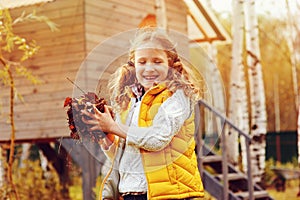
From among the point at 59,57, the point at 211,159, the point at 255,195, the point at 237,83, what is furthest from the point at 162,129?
the point at 237,83

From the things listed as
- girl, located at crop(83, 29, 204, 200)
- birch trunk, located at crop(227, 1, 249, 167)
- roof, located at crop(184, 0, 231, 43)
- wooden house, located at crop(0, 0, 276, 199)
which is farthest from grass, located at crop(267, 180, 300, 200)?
girl, located at crop(83, 29, 204, 200)

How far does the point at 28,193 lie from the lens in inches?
428

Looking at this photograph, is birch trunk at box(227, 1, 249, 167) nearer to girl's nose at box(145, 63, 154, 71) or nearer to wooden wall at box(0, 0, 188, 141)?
wooden wall at box(0, 0, 188, 141)

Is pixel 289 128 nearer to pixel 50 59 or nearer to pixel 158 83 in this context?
pixel 50 59

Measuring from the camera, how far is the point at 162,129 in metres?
2.75

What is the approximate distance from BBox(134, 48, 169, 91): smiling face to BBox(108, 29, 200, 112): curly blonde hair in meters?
0.03

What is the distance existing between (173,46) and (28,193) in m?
8.44

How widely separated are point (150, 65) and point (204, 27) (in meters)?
9.19

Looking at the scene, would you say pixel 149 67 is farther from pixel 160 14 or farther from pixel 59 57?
pixel 160 14

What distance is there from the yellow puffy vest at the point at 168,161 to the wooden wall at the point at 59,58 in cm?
588

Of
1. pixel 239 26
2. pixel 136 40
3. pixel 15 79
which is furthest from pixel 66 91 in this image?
pixel 136 40

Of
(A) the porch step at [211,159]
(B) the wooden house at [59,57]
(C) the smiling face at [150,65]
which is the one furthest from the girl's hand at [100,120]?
(A) the porch step at [211,159]

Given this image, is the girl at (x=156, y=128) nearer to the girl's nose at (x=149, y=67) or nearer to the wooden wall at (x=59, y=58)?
the girl's nose at (x=149, y=67)

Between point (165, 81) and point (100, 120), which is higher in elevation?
point (165, 81)
